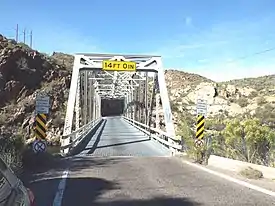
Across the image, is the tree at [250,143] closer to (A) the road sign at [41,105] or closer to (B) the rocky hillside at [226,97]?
(A) the road sign at [41,105]

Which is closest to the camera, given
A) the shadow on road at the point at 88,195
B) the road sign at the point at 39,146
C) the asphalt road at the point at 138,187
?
the shadow on road at the point at 88,195

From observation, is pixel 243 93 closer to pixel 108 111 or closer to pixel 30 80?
pixel 30 80

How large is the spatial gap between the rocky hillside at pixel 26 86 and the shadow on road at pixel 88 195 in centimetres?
4634

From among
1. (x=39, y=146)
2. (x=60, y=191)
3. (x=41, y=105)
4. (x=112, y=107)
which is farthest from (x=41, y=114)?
(x=112, y=107)

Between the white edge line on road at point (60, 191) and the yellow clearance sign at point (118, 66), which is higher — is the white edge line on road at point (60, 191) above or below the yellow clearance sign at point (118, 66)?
below

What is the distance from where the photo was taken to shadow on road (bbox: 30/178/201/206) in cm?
765

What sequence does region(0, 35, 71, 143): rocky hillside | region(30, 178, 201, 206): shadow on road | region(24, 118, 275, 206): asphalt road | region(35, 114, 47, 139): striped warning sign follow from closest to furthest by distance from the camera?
region(30, 178, 201, 206): shadow on road
region(24, 118, 275, 206): asphalt road
region(35, 114, 47, 139): striped warning sign
region(0, 35, 71, 143): rocky hillside

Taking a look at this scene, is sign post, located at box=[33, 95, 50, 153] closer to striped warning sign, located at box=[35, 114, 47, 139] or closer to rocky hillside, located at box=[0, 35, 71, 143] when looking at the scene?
striped warning sign, located at box=[35, 114, 47, 139]

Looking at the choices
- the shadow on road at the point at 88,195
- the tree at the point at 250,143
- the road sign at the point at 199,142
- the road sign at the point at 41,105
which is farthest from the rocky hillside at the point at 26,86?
the shadow on road at the point at 88,195

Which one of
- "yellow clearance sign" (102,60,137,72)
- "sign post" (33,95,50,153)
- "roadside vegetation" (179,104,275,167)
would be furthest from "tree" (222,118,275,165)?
"yellow clearance sign" (102,60,137,72)

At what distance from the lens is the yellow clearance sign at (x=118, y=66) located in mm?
26047

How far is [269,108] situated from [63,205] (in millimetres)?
50088

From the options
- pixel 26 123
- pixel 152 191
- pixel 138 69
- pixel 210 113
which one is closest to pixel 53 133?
pixel 26 123

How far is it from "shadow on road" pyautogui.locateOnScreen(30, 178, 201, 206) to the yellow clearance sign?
15586 mm
